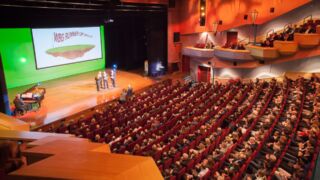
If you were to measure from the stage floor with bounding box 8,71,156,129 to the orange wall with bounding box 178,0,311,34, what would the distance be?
3917 mm

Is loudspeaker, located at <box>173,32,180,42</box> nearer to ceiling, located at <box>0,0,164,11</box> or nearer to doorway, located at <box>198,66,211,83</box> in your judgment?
doorway, located at <box>198,66,211,83</box>

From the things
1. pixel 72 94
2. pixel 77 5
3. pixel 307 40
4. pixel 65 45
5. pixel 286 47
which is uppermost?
pixel 77 5

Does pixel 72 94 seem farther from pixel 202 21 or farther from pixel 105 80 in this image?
pixel 202 21

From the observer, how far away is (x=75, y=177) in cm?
136

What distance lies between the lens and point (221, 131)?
6.07m

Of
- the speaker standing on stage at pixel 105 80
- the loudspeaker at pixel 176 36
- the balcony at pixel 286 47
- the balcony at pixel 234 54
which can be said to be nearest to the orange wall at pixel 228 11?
the loudspeaker at pixel 176 36

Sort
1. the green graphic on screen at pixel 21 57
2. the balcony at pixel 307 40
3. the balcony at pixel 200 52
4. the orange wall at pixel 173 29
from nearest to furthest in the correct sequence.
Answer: the balcony at pixel 307 40 < the green graphic on screen at pixel 21 57 < the balcony at pixel 200 52 < the orange wall at pixel 173 29

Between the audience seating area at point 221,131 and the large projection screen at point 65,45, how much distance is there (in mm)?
4608

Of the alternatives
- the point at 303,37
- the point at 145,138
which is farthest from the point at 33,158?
the point at 303,37

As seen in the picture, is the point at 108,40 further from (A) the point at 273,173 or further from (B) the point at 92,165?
(B) the point at 92,165

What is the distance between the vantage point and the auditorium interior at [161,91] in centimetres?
293

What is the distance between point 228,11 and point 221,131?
28.1 feet

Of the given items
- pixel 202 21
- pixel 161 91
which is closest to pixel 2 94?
pixel 161 91

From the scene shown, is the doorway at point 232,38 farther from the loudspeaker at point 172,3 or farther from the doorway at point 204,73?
the loudspeaker at point 172,3
